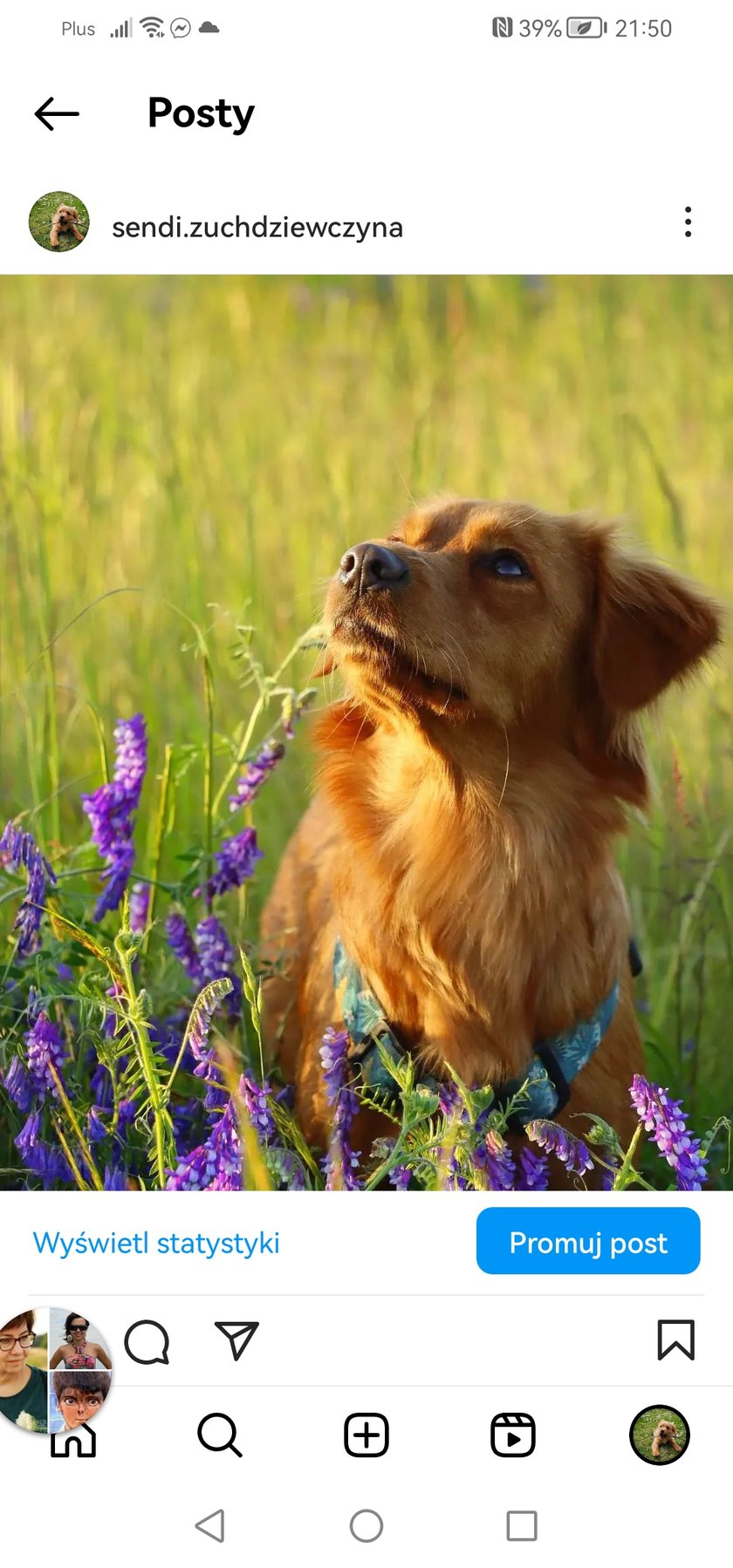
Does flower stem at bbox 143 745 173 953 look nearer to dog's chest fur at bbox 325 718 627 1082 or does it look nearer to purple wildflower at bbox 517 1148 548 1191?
dog's chest fur at bbox 325 718 627 1082

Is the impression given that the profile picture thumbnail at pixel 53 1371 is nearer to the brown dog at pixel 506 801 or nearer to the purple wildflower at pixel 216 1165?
the purple wildflower at pixel 216 1165

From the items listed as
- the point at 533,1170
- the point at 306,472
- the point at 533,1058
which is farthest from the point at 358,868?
the point at 306,472

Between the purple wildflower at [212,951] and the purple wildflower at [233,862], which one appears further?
the purple wildflower at [233,862]

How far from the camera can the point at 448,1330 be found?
1924 millimetres

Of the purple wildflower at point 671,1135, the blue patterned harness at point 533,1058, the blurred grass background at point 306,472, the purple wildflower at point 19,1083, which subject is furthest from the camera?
the blurred grass background at point 306,472

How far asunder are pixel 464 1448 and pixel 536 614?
1440mm

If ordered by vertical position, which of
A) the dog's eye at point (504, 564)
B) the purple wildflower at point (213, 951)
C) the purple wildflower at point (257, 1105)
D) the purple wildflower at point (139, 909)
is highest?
the dog's eye at point (504, 564)

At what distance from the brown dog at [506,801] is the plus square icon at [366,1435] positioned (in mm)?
689

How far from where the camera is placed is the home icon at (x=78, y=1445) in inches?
74.6

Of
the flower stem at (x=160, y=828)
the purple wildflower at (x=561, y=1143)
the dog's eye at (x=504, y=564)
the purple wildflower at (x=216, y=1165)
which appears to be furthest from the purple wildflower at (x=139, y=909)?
the purple wildflower at (x=561, y=1143)
